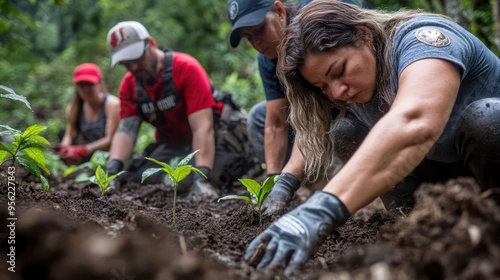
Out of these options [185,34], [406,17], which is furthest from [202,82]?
[185,34]

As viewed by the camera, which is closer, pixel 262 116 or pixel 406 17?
pixel 406 17

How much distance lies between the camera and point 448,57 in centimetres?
190

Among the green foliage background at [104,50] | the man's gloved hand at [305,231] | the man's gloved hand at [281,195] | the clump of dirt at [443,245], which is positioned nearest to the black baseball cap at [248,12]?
the man's gloved hand at [281,195]

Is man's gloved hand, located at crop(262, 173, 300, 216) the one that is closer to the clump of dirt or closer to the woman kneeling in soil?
the woman kneeling in soil

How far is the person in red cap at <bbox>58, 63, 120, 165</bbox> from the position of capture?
6.05m

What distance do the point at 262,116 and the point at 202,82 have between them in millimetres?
673

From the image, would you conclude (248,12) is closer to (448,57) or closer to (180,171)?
(180,171)

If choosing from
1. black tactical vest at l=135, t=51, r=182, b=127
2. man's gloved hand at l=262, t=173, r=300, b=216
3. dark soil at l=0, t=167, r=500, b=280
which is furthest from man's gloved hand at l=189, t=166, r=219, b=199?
dark soil at l=0, t=167, r=500, b=280

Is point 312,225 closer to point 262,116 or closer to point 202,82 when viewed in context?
point 262,116

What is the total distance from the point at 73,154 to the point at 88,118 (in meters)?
0.82

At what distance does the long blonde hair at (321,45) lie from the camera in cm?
227

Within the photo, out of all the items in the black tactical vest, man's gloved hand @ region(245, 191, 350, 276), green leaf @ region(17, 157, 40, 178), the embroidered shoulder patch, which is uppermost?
the embroidered shoulder patch

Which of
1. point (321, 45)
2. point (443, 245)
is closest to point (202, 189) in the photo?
point (321, 45)

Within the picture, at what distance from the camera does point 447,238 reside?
1252 millimetres
